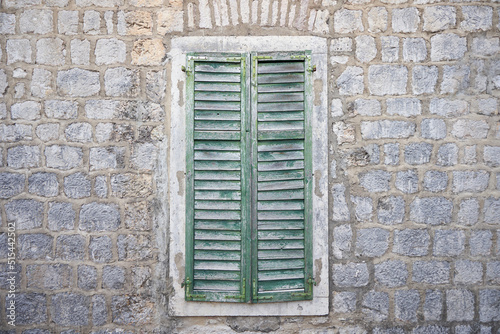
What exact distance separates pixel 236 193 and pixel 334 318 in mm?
1150

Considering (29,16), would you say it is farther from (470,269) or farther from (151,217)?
(470,269)

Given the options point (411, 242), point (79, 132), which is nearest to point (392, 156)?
point (411, 242)

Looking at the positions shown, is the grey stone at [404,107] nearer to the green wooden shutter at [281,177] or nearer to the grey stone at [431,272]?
the green wooden shutter at [281,177]

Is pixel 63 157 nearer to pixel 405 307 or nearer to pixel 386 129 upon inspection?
pixel 386 129

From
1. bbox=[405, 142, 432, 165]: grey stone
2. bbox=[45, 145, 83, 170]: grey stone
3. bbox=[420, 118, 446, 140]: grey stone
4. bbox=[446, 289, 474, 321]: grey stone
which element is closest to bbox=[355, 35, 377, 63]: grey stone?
bbox=[420, 118, 446, 140]: grey stone

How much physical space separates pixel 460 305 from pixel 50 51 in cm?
351

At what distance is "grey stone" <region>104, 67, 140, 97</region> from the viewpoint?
122 inches

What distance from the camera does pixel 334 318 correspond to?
307cm

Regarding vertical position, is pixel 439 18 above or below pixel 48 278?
above

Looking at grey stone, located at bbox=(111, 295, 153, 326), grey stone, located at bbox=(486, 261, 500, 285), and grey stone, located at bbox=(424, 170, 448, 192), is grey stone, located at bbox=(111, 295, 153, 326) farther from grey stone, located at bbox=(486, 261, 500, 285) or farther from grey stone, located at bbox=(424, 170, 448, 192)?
grey stone, located at bbox=(486, 261, 500, 285)

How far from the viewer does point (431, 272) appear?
3.07m

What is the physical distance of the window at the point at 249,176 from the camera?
3.04 metres

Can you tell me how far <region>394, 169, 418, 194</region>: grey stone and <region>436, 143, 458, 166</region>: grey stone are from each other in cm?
21

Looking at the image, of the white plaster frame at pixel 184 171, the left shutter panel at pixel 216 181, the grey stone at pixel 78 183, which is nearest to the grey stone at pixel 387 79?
the white plaster frame at pixel 184 171
